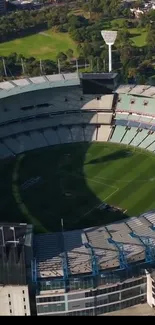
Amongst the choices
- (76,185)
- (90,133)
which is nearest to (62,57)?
(90,133)

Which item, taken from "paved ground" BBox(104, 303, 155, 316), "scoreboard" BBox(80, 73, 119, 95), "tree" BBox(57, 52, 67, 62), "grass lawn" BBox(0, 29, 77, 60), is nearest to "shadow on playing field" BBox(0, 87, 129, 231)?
"scoreboard" BBox(80, 73, 119, 95)

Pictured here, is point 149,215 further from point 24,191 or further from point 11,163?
point 11,163

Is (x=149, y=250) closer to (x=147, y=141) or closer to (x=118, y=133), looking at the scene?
(x=147, y=141)

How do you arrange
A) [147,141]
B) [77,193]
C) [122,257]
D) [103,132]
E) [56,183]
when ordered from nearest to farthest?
[122,257] → [77,193] → [56,183] → [147,141] → [103,132]

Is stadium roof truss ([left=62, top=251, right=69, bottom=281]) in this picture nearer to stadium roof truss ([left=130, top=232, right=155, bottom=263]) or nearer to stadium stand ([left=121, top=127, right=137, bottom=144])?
stadium roof truss ([left=130, top=232, right=155, bottom=263])

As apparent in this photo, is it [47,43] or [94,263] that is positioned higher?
[47,43]
